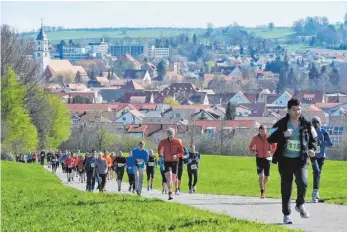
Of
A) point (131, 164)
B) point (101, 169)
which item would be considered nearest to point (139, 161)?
point (131, 164)

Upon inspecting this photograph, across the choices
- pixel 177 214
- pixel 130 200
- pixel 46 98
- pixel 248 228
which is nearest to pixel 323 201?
pixel 130 200

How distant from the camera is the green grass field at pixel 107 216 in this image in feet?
51.2

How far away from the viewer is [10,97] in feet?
219

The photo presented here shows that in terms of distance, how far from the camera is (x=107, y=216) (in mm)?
17578

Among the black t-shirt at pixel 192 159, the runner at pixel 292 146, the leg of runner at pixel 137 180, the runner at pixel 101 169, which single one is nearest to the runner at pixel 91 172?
the runner at pixel 101 169

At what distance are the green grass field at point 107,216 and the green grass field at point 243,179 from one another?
14.3ft

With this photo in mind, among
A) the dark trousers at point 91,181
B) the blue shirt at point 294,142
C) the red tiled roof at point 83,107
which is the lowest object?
the red tiled roof at point 83,107

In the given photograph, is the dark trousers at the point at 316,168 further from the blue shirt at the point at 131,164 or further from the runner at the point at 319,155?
the blue shirt at the point at 131,164

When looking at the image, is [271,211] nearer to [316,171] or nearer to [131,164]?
[316,171]

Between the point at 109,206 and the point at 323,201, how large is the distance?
461 cm

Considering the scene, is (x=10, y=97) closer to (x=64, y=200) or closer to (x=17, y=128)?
(x=17, y=128)

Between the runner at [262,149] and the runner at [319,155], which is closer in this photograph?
the runner at [319,155]

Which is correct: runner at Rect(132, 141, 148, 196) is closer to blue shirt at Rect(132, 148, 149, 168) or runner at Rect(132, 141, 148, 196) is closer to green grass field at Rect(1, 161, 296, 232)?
blue shirt at Rect(132, 148, 149, 168)

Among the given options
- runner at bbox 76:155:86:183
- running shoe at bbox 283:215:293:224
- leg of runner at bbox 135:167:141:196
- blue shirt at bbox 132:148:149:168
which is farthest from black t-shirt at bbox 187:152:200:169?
running shoe at bbox 283:215:293:224
